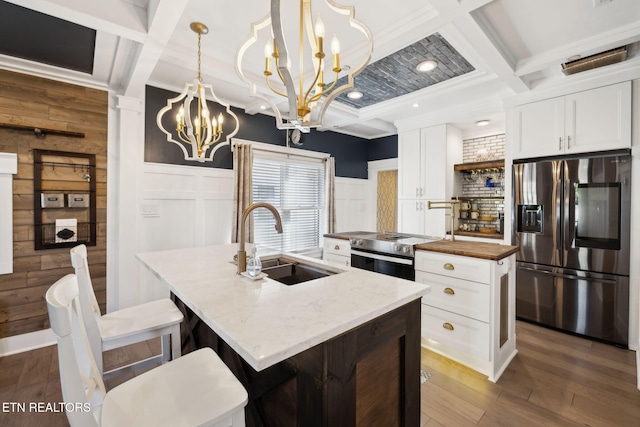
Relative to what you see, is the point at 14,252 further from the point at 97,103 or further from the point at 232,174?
the point at 232,174

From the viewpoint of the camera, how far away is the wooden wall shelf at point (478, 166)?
385cm

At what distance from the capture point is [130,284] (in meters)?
3.07

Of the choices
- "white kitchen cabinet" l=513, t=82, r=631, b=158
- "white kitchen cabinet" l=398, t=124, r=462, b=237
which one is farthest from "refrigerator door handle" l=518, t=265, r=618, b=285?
"white kitchen cabinet" l=513, t=82, r=631, b=158

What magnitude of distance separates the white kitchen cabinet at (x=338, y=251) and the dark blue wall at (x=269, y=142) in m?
1.72

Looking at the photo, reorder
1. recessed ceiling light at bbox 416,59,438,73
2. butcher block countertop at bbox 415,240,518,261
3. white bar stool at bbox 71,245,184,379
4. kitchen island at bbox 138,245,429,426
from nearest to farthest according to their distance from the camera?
kitchen island at bbox 138,245,429,426, white bar stool at bbox 71,245,184,379, butcher block countertop at bbox 415,240,518,261, recessed ceiling light at bbox 416,59,438,73

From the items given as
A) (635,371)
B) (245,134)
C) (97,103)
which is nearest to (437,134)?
(245,134)

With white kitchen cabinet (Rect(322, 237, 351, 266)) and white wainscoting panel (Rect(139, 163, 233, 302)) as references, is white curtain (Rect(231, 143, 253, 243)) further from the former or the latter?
white kitchen cabinet (Rect(322, 237, 351, 266))

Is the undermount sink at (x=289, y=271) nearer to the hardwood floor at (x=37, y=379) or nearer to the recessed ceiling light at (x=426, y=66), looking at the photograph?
the hardwood floor at (x=37, y=379)

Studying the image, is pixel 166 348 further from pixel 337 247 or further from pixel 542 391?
pixel 542 391

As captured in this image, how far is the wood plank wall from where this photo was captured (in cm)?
259

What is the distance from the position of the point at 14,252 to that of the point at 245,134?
2678mm

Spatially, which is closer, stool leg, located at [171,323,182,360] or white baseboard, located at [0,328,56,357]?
stool leg, located at [171,323,182,360]

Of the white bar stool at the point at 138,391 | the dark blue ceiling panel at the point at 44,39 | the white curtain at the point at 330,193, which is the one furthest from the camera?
the white curtain at the point at 330,193

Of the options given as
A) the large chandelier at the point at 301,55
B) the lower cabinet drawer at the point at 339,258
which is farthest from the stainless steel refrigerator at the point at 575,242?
the large chandelier at the point at 301,55
